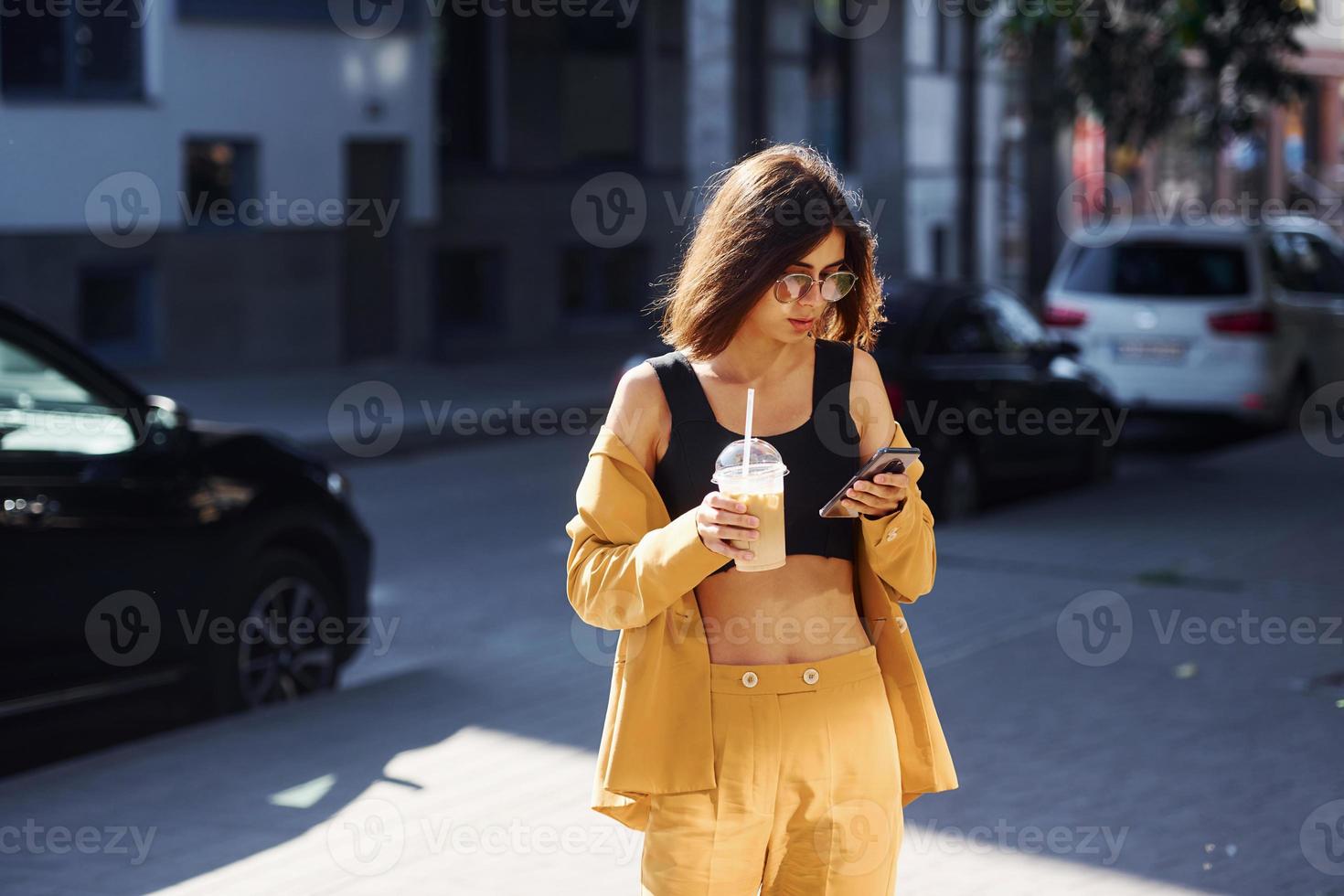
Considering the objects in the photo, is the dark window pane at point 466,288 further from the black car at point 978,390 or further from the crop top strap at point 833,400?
the crop top strap at point 833,400

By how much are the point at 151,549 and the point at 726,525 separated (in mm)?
4021

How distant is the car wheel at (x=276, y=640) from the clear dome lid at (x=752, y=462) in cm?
414

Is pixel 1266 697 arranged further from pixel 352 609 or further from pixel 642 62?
pixel 642 62

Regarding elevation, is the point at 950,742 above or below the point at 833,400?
below

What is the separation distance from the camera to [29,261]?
1758cm

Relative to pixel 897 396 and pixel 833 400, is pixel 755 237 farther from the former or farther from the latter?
pixel 897 396

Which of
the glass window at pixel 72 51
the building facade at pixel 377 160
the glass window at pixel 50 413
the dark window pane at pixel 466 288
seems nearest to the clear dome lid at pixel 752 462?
the glass window at pixel 50 413

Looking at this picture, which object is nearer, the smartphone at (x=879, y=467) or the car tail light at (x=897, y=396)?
the smartphone at (x=879, y=467)

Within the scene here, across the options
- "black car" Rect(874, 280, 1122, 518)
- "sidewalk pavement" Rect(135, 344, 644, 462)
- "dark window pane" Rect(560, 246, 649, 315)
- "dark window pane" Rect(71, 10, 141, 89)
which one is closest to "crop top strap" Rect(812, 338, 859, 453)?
"black car" Rect(874, 280, 1122, 518)

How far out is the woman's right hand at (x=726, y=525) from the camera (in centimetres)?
294

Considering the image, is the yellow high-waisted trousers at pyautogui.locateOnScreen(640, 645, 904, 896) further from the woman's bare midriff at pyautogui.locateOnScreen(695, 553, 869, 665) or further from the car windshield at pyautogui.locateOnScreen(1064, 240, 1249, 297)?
the car windshield at pyautogui.locateOnScreen(1064, 240, 1249, 297)

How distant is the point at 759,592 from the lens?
10.6ft

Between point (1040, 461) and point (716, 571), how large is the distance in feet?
30.4

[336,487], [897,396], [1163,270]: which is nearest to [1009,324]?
[897,396]
